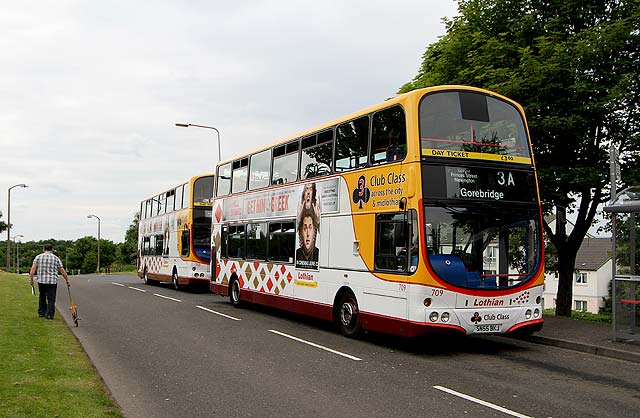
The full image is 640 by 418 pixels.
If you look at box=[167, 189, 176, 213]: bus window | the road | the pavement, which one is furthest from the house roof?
the road

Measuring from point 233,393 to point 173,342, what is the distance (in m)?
4.47

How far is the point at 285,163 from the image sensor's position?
1568 centimetres

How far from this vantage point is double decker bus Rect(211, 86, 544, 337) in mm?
10375

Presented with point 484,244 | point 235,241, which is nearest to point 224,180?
point 235,241

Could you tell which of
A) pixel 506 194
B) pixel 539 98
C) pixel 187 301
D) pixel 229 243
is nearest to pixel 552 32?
pixel 539 98

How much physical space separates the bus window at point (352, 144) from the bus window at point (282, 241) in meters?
2.62

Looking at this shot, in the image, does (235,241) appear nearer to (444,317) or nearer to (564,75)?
(444,317)

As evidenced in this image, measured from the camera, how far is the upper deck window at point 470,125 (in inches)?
422

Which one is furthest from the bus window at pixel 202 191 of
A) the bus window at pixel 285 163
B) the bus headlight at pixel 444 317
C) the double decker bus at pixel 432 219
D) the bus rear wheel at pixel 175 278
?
the bus headlight at pixel 444 317

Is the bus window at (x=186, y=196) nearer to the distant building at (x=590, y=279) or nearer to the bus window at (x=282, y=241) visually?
the bus window at (x=282, y=241)

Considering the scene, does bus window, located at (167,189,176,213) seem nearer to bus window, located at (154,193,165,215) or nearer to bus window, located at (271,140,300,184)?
bus window, located at (154,193,165,215)

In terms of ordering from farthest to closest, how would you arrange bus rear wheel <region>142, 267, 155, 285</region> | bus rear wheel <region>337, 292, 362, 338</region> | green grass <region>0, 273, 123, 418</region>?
bus rear wheel <region>142, 267, 155, 285</region> < bus rear wheel <region>337, 292, 362, 338</region> < green grass <region>0, 273, 123, 418</region>

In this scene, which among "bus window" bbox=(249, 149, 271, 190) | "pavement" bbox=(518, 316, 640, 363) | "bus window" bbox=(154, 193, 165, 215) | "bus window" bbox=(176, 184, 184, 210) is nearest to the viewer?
"pavement" bbox=(518, 316, 640, 363)

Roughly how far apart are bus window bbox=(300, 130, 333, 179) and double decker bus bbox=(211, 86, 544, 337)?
0.27 feet
